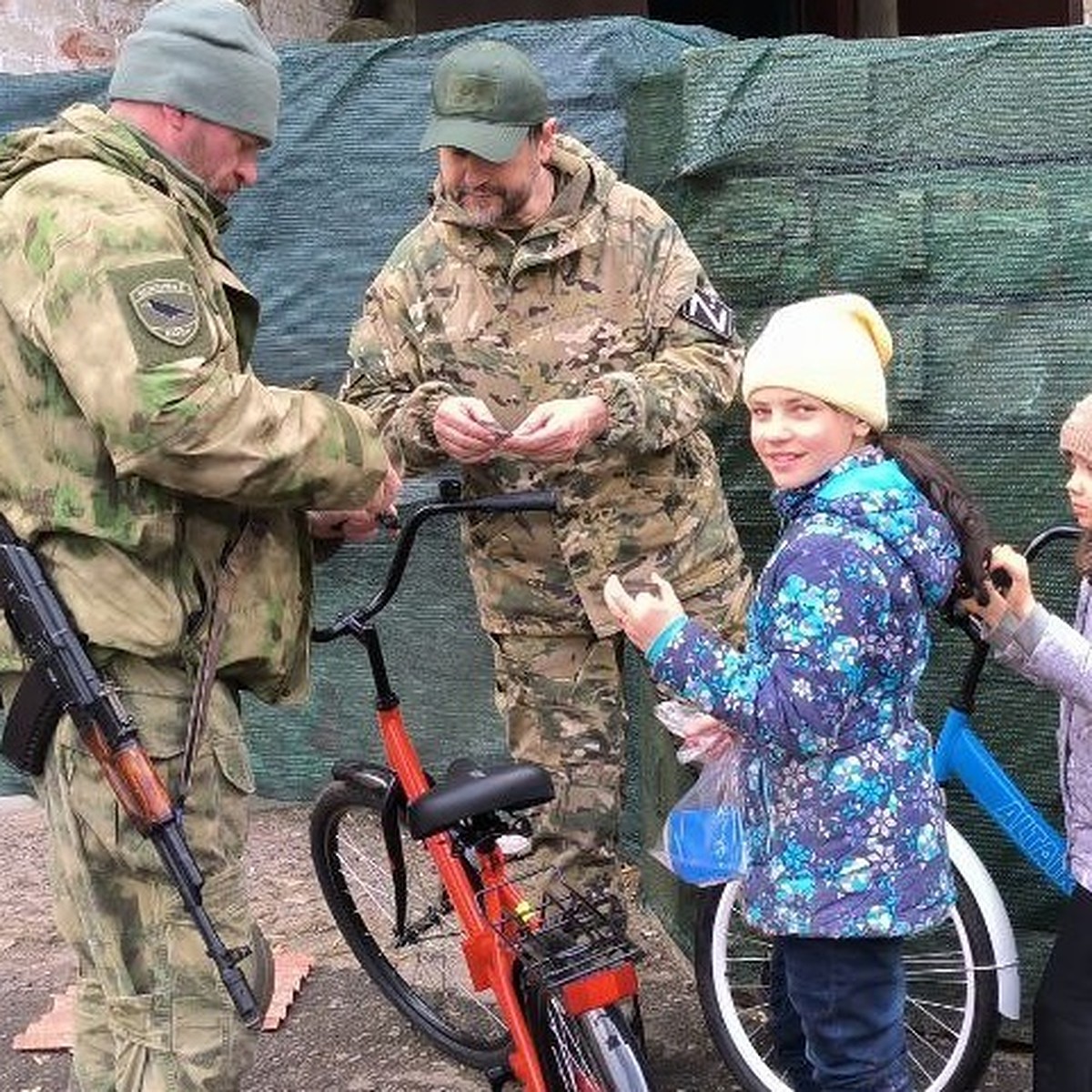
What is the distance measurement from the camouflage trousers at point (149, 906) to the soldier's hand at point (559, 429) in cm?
75

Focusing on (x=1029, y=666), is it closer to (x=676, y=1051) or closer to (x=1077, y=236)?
(x=1077, y=236)

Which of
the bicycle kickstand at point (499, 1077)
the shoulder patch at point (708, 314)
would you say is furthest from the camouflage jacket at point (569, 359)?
the bicycle kickstand at point (499, 1077)

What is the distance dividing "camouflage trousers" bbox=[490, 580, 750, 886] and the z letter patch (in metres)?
1.33

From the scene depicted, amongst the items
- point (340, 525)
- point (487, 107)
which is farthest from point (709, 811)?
point (487, 107)

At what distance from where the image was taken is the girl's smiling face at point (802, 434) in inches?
103

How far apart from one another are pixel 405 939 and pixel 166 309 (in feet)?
5.83

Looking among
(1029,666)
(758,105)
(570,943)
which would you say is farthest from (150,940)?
(758,105)

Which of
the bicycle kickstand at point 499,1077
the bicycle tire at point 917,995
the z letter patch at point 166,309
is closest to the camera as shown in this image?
the z letter patch at point 166,309

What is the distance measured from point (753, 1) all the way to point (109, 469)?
9.10m

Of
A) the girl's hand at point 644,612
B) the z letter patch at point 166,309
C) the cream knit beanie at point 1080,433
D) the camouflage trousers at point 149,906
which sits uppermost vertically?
the z letter patch at point 166,309

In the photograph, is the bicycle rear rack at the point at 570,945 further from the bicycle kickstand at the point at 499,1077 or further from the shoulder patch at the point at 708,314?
the shoulder patch at the point at 708,314

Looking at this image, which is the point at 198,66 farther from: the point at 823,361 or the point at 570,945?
the point at 570,945

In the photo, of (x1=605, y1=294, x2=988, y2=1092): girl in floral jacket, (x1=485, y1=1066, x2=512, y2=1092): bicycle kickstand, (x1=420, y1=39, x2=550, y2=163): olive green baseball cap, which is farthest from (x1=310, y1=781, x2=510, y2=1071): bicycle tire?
(x1=420, y1=39, x2=550, y2=163): olive green baseball cap

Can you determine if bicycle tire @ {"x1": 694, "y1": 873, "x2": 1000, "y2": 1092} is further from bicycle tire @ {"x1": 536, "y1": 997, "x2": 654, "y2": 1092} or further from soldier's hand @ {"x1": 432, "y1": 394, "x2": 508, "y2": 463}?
soldier's hand @ {"x1": 432, "y1": 394, "x2": 508, "y2": 463}
